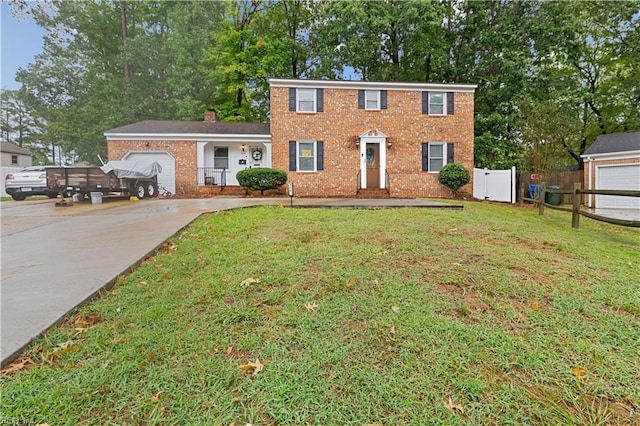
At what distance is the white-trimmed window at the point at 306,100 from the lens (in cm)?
1494

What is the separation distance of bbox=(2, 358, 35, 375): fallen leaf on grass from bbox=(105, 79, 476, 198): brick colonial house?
42.8 feet

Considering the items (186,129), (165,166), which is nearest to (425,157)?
(186,129)

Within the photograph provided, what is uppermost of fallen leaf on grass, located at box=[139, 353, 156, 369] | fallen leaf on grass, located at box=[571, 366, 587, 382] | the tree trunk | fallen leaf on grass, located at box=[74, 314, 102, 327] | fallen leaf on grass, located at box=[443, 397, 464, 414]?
the tree trunk

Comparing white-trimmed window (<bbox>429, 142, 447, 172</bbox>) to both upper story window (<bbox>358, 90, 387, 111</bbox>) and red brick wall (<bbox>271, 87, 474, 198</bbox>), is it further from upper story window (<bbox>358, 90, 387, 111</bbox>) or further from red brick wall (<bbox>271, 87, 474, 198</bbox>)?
upper story window (<bbox>358, 90, 387, 111</bbox>)

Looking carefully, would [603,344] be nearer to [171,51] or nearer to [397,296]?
[397,296]

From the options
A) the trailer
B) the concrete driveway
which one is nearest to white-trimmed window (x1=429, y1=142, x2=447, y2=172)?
the concrete driveway

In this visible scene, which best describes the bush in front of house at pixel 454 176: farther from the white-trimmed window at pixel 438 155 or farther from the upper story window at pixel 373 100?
the upper story window at pixel 373 100

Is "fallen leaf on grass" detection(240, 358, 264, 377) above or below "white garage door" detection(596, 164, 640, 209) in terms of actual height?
below

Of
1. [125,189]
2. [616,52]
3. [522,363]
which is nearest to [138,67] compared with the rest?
[125,189]

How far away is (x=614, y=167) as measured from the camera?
15.2 meters

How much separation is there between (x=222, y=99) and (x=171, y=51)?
A: 521cm

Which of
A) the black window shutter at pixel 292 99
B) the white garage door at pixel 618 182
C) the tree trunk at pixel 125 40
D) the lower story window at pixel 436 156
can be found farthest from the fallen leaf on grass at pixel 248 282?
the tree trunk at pixel 125 40

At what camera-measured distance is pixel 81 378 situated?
188 cm

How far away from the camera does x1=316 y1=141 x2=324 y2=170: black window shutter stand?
49.4 ft
